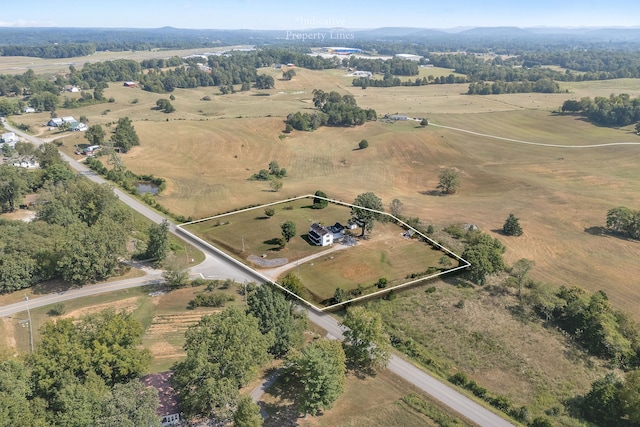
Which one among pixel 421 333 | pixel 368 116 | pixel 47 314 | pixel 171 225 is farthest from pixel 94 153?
pixel 421 333

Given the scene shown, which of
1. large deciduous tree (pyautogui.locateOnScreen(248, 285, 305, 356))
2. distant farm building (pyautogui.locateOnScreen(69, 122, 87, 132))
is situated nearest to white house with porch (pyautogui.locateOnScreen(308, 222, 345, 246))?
large deciduous tree (pyautogui.locateOnScreen(248, 285, 305, 356))

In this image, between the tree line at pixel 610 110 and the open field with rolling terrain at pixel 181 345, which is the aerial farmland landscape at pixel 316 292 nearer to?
the open field with rolling terrain at pixel 181 345

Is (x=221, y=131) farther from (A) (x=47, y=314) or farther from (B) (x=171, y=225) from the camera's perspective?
(A) (x=47, y=314)

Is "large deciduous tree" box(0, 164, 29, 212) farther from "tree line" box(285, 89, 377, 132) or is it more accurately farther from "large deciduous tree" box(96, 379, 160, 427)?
"tree line" box(285, 89, 377, 132)

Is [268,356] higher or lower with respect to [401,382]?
higher

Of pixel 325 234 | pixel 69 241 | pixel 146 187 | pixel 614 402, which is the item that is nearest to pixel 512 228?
pixel 325 234

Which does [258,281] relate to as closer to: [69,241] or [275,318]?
[275,318]
